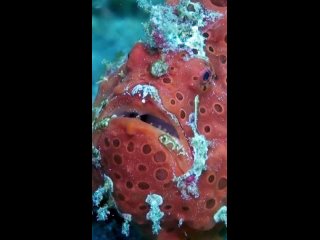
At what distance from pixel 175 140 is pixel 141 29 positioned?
2.21ft

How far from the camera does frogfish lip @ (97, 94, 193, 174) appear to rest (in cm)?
209

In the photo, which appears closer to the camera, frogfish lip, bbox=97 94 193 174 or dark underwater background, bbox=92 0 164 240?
frogfish lip, bbox=97 94 193 174

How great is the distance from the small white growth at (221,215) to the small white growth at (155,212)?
12.0 inches

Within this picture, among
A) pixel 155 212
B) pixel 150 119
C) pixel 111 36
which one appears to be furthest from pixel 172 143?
pixel 111 36

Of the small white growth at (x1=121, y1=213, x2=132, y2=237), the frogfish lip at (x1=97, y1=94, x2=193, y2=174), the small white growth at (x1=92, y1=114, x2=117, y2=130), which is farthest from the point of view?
the small white growth at (x1=121, y1=213, x2=132, y2=237)

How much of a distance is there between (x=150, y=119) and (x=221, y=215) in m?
0.69

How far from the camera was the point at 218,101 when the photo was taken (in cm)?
230

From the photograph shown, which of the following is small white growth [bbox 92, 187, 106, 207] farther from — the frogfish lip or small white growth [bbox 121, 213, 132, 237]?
the frogfish lip

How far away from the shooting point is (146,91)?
84.8 inches

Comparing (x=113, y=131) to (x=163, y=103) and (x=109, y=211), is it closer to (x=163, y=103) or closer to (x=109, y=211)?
(x=163, y=103)

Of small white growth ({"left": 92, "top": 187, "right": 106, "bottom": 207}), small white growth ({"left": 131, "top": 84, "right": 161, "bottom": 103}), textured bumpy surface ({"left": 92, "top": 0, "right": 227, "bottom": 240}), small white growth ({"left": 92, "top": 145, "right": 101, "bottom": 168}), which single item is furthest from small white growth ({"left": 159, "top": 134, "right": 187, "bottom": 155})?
small white growth ({"left": 92, "top": 187, "right": 106, "bottom": 207})

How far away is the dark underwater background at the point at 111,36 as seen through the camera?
2393 millimetres

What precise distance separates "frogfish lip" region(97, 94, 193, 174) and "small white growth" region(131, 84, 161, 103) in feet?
0.06

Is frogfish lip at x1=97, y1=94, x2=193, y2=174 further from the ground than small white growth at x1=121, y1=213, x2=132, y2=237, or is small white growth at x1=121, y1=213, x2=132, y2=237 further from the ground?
frogfish lip at x1=97, y1=94, x2=193, y2=174
